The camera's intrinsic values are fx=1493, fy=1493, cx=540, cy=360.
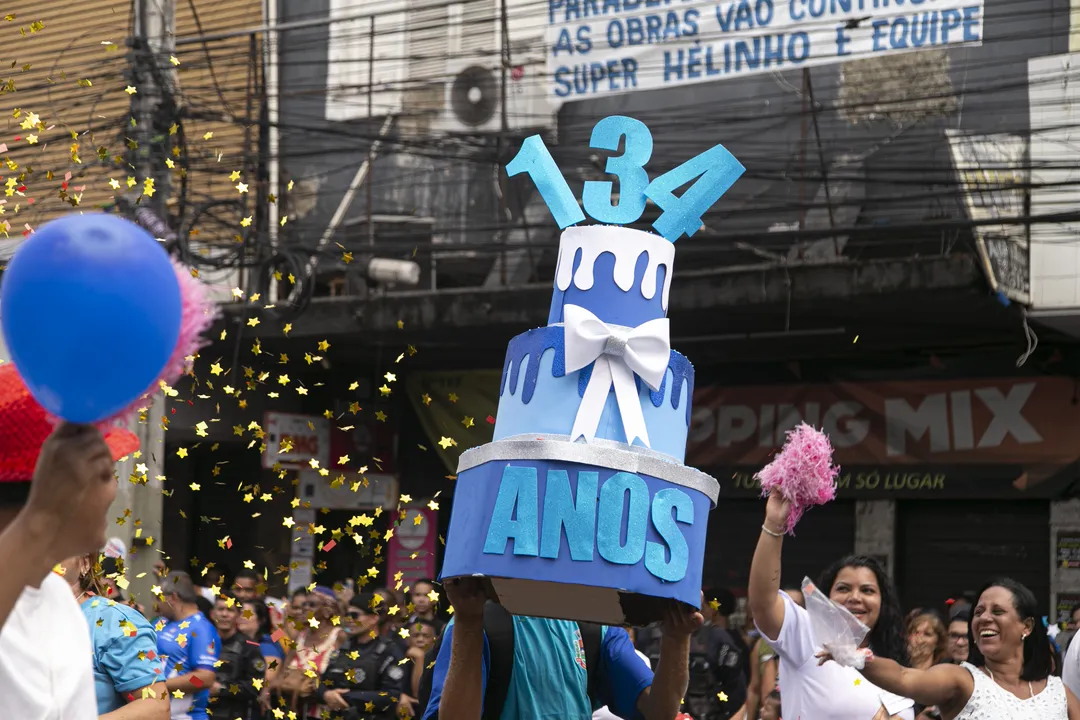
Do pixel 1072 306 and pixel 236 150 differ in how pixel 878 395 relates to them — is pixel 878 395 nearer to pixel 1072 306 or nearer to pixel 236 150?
pixel 1072 306

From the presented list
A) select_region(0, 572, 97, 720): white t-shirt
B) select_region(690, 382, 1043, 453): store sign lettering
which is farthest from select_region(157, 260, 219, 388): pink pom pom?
select_region(690, 382, 1043, 453): store sign lettering

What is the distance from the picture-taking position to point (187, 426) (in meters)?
15.6

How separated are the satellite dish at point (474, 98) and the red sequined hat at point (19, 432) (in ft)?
40.9

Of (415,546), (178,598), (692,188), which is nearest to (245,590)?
(178,598)

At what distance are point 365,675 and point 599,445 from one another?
18.1 ft

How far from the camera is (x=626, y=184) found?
4.27 meters

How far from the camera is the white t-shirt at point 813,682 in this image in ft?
17.3

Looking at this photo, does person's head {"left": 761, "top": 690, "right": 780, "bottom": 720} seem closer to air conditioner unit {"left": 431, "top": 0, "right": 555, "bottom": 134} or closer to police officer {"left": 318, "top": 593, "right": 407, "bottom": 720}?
police officer {"left": 318, "top": 593, "right": 407, "bottom": 720}

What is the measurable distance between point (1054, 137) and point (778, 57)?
2.35 meters

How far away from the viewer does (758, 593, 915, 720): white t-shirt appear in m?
5.29

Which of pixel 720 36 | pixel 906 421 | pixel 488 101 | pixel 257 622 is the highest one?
pixel 720 36

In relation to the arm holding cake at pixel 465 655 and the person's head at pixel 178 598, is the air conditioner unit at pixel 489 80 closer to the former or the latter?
the person's head at pixel 178 598

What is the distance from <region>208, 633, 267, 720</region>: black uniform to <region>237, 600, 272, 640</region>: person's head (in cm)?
53

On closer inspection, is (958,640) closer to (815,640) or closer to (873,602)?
(873,602)
